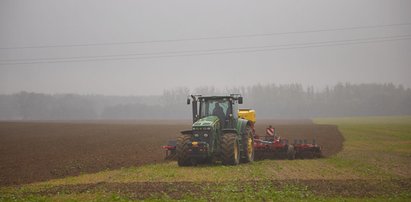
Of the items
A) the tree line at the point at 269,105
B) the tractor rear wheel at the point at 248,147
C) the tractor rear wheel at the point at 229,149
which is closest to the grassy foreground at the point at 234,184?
the tractor rear wheel at the point at 229,149

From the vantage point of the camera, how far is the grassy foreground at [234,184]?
1257 centimetres

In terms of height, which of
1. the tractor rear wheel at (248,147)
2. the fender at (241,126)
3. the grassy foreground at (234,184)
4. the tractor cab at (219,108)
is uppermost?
the tractor cab at (219,108)

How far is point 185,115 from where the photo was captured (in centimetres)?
15150

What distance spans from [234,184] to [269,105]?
142494 millimetres

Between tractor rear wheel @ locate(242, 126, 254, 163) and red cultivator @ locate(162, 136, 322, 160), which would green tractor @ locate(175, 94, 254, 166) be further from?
red cultivator @ locate(162, 136, 322, 160)

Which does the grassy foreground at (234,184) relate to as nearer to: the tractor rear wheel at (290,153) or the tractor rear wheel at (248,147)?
the tractor rear wheel at (248,147)

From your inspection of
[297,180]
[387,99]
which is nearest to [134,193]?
[297,180]

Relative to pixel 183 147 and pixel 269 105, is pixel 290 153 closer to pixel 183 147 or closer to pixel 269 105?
pixel 183 147

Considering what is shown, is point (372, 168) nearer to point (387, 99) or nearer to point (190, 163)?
point (190, 163)

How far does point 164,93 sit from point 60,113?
40.6 metres

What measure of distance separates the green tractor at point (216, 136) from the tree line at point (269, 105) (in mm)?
112548

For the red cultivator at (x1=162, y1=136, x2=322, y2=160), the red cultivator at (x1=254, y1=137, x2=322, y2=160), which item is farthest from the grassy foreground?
the red cultivator at (x1=254, y1=137, x2=322, y2=160)

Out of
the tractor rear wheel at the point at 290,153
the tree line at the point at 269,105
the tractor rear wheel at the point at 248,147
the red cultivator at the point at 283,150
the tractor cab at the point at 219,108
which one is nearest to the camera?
the tractor rear wheel at the point at 248,147

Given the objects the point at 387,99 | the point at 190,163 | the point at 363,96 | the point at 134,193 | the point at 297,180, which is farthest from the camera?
the point at 363,96
